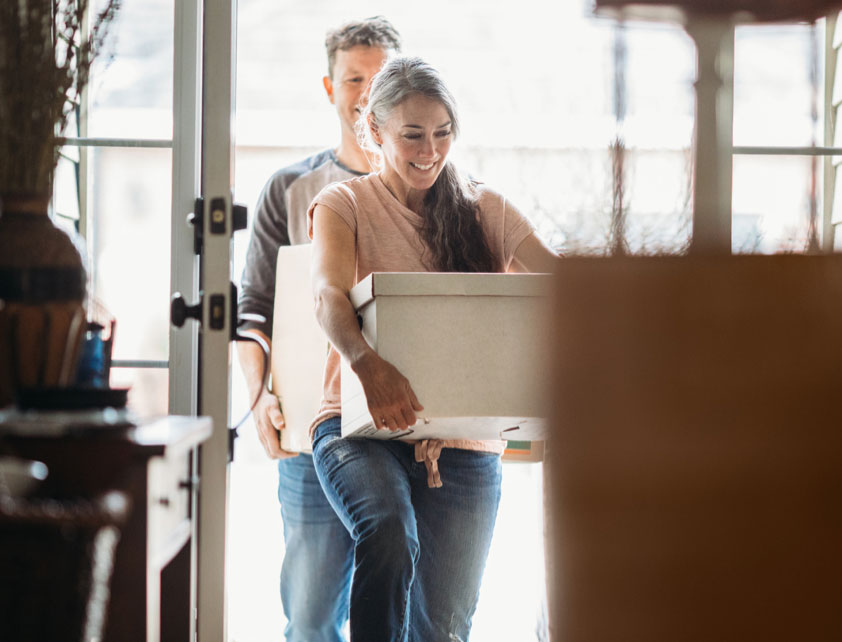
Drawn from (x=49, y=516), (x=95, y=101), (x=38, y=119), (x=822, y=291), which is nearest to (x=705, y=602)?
(x=822, y=291)

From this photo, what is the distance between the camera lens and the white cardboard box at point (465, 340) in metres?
1.36

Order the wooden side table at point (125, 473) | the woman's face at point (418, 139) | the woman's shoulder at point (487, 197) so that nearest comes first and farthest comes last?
the wooden side table at point (125, 473) < the woman's face at point (418, 139) < the woman's shoulder at point (487, 197)

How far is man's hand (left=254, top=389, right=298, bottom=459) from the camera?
81.4 inches

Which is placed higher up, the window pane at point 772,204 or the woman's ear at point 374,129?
the woman's ear at point 374,129

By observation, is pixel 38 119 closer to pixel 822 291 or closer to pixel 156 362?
pixel 156 362

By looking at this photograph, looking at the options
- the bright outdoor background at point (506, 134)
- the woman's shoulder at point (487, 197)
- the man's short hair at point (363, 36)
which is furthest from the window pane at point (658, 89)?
the man's short hair at point (363, 36)

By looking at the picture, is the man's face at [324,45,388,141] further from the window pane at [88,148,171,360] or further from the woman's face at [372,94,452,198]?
the window pane at [88,148,171,360]

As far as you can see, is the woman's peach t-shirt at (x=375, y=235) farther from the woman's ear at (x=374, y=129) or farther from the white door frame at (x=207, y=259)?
the white door frame at (x=207, y=259)

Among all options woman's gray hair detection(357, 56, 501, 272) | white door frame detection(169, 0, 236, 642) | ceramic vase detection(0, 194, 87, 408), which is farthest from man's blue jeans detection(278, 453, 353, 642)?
ceramic vase detection(0, 194, 87, 408)

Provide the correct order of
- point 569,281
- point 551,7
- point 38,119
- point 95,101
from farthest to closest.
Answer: point 551,7 < point 95,101 < point 38,119 < point 569,281

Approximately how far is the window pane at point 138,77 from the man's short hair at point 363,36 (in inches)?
19.6

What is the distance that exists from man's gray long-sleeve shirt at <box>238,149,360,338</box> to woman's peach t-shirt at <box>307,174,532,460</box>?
0.38 m

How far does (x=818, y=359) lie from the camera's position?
2.61 feet

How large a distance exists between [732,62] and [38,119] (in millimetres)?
A: 971
